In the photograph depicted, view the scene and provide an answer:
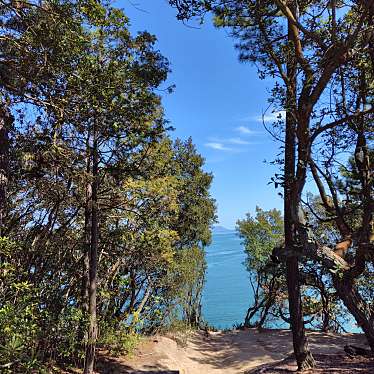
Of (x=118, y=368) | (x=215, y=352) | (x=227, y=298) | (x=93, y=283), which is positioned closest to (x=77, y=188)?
(x=93, y=283)

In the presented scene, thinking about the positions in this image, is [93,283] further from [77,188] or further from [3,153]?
[3,153]

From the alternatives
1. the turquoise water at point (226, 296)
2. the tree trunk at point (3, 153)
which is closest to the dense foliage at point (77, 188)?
the tree trunk at point (3, 153)

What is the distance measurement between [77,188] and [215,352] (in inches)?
245

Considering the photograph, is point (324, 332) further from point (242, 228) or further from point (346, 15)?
point (346, 15)

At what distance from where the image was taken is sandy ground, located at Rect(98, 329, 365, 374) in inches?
264

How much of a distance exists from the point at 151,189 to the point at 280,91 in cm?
364

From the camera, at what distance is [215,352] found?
9289 millimetres

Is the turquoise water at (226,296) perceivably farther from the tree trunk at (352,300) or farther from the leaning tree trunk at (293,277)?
the tree trunk at (352,300)

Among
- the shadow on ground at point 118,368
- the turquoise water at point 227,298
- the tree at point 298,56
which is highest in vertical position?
the tree at point 298,56

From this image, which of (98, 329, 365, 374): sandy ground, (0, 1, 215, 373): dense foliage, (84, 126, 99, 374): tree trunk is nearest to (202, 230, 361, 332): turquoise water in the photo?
(98, 329, 365, 374): sandy ground

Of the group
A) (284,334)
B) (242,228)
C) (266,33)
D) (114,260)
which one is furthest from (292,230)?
(242,228)

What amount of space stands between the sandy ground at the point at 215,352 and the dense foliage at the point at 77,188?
55cm

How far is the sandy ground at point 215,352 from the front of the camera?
6.70m

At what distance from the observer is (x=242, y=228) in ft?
45.9
